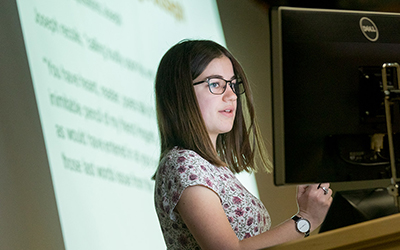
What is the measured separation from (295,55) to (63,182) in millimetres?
1365

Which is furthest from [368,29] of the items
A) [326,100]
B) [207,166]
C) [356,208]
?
[207,166]

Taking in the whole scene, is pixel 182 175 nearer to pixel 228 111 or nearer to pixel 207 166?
pixel 207 166

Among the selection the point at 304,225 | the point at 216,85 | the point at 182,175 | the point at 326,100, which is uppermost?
the point at 216,85

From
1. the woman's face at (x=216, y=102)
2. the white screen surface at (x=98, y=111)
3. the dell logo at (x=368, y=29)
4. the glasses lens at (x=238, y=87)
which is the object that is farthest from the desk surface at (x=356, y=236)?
the white screen surface at (x=98, y=111)

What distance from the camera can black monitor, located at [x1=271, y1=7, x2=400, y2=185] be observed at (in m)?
0.99

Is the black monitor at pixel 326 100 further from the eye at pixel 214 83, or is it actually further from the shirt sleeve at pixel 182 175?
the eye at pixel 214 83

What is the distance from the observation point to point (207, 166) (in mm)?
1217

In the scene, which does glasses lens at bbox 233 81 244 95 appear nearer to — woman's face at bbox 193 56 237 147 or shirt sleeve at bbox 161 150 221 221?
woman's face at bbox 193 56 237 147

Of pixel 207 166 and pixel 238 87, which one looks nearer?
pixel 207 166

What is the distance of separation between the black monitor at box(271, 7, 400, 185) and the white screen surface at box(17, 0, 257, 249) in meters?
1.31

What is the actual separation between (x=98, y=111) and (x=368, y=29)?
1.47m

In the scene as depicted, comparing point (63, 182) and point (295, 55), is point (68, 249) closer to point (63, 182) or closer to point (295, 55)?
point (63, 182)

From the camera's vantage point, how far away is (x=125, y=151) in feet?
7.53

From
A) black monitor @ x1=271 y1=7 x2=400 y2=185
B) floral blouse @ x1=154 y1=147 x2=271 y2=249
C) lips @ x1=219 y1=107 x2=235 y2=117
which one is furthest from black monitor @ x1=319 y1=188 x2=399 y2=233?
lips @ x1=219 y1=107 x2=235 y2=117
